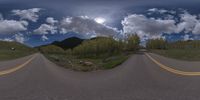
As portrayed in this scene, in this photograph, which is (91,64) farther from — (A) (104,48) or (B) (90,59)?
(A) (104,48)

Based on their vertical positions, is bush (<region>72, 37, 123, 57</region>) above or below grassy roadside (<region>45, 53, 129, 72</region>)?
above

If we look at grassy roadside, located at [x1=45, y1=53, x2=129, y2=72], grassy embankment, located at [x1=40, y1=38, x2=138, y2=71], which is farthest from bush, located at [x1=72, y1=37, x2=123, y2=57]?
grassy roadside, located at [x1=45, y1=53, x2=129, y2=72]

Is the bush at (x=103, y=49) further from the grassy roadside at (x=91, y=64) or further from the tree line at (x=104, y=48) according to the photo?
the grassy roadside at (x=91, y=64)

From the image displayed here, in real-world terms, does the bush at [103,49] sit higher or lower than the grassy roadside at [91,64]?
higher

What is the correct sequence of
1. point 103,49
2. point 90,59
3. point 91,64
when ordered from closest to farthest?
point 91,64 < point 90,59 < point 103,49

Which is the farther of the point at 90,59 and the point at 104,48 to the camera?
the point at 104,48

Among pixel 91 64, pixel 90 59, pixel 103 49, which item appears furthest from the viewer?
pixel 103 49

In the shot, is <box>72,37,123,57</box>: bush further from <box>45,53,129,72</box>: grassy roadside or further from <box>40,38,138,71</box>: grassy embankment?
<box>45,53,129,72</box>: grassy roadside

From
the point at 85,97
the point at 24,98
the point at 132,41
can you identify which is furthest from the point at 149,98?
the point at 132,41

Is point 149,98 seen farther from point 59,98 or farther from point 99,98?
point 59,98

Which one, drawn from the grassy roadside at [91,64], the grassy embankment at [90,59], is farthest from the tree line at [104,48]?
the grassy roadside at [91,64]

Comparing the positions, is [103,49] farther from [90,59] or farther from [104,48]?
[90,59]

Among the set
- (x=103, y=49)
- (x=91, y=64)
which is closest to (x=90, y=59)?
(x=91, y=64)

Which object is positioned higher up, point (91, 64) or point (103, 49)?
point (103, 49)
